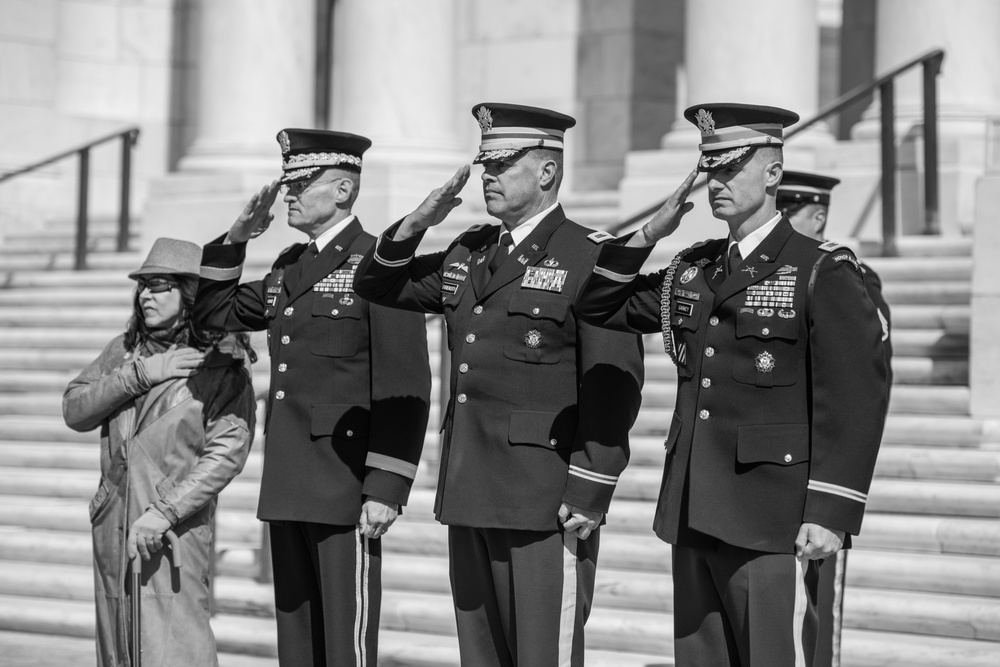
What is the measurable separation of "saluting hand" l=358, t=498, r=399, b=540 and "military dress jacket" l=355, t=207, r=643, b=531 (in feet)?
1.06

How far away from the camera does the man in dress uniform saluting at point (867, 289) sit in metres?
6.21

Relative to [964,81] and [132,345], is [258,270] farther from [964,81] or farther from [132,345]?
[132,345]

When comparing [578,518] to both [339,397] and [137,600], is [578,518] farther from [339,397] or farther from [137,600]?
[137,600]

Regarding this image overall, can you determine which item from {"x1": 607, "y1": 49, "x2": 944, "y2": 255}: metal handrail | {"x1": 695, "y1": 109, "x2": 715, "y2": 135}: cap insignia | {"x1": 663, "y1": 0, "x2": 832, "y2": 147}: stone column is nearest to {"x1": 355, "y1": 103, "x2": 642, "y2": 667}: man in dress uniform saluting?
{"x1": 695, "y1": 109, "x2": 715, "y2": 135}: cap insignia

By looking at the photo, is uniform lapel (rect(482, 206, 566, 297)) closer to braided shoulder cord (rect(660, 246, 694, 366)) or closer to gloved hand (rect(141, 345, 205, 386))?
braided shoulder cord (rect(660, 246, 694, 366))

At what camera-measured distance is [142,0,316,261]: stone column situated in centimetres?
1388

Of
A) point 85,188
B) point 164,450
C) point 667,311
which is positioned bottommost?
point 164,450

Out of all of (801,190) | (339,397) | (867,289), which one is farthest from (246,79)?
(867,289)

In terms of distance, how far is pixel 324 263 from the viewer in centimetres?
571

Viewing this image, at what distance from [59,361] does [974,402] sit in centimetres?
641

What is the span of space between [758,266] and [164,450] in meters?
2.25

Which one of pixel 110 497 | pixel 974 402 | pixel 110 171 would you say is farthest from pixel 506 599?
pixel 110 171

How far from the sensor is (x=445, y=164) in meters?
13.5

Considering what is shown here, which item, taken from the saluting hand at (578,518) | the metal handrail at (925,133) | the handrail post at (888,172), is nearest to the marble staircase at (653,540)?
the handrail post at (888,172)
